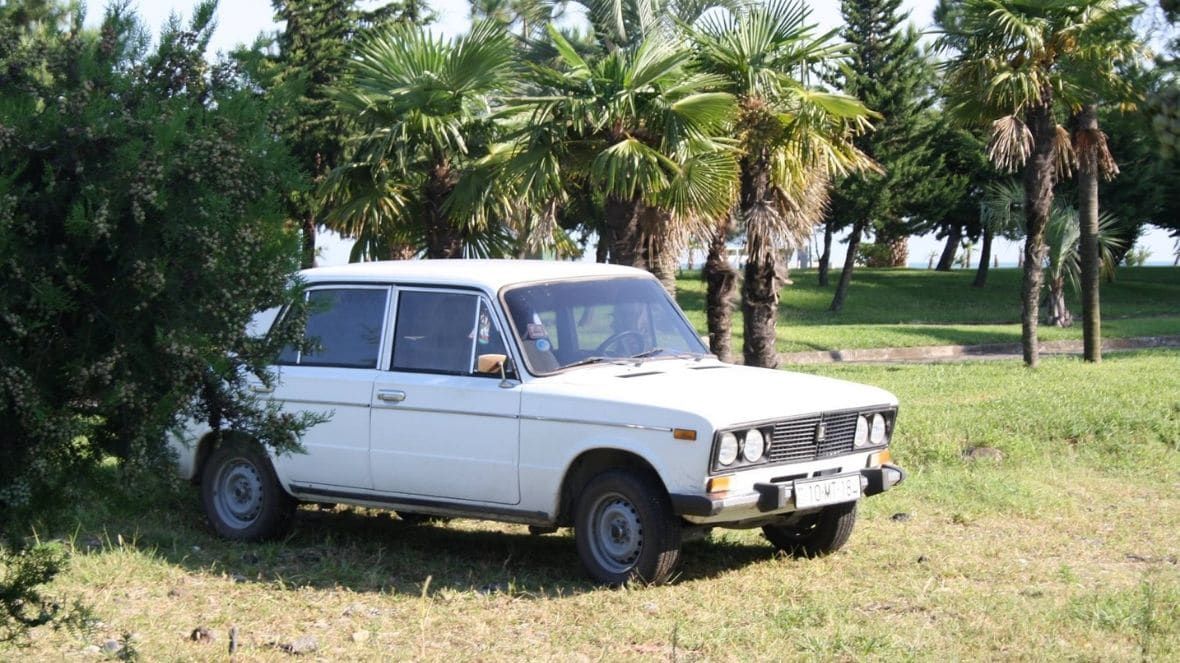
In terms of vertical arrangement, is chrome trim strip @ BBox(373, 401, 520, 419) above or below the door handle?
below

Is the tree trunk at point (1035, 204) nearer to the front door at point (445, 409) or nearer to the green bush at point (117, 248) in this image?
the front door at point (445, 409)

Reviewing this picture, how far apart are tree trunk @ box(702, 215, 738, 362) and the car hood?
7870 mm

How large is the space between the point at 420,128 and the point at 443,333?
26.7 ft

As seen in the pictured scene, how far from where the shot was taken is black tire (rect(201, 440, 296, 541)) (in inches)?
348

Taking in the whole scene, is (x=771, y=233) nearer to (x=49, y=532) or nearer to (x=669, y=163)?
(x=669, y=163)

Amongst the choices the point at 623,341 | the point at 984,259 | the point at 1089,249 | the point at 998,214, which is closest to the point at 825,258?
the point at 984,259

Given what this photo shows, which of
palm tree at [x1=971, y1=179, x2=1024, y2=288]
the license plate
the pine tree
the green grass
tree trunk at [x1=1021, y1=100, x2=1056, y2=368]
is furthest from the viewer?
the pine tree

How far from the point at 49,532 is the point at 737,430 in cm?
354

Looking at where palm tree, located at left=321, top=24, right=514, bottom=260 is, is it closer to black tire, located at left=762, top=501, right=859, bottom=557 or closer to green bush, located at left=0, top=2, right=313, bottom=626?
black tire, located at left=762, top=501, right=859, bottom=557

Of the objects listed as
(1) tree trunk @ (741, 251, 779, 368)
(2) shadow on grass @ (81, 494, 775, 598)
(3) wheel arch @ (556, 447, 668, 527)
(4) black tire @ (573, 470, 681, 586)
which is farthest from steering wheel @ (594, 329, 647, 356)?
(1) tree trunk @ (741, 251, 779, 368)

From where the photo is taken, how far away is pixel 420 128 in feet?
52.6

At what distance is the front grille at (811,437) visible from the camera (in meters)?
7.44

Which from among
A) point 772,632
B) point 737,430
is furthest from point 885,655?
point 737,430

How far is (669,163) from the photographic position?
1435cm
